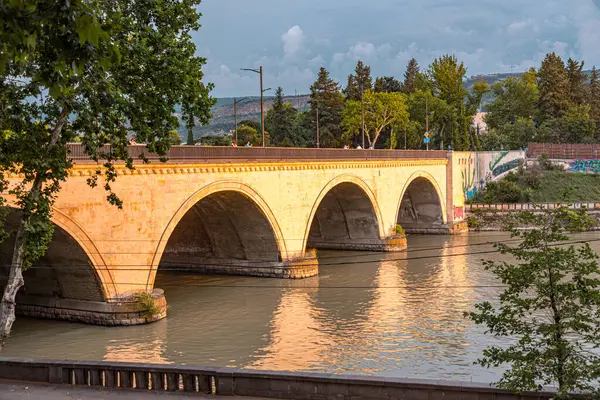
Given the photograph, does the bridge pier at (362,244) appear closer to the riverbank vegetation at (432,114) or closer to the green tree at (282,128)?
the riverbank vegetation at (432,114)

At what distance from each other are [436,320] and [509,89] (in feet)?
239

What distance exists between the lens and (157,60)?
1495cm

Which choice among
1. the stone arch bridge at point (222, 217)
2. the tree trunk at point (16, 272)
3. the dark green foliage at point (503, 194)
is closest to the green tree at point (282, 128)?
the dark green foliage at point (503, 194)

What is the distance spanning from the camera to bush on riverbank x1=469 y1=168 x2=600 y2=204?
54688mm

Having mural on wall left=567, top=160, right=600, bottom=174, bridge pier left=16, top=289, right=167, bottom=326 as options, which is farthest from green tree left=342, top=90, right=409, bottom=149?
bridge pier left=16, top=289, right=167, bottom=326

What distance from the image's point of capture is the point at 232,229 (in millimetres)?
30766

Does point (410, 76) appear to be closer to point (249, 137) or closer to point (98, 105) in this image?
point (249, 137)

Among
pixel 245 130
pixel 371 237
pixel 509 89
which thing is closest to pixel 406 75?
pixel 509 89

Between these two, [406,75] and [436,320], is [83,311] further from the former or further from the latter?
[406,75]

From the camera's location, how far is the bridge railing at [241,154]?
21.6 meters

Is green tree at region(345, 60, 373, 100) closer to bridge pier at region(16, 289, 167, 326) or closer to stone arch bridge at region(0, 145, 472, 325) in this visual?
stone arch bridge at region(0, 145, 472, 325)

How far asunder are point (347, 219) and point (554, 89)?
52.2 meters

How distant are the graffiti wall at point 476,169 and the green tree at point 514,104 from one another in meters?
27.2

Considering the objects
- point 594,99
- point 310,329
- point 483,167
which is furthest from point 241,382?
point 594,99
